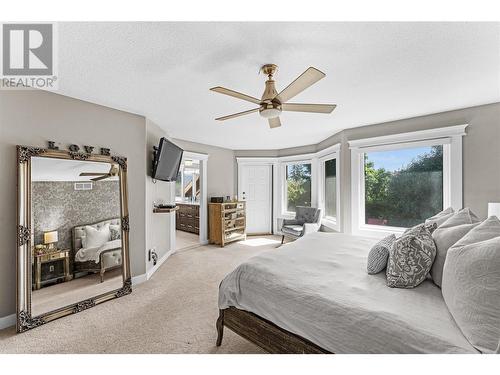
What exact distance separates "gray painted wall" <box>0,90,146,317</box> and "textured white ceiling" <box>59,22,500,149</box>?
6.8 inches

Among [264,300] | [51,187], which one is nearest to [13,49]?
[51,187]

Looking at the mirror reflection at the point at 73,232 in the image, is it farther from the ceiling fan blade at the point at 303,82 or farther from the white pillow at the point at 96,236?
the ceiling fan blade at the point at 303,82

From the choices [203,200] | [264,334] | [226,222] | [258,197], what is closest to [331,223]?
[258,197]

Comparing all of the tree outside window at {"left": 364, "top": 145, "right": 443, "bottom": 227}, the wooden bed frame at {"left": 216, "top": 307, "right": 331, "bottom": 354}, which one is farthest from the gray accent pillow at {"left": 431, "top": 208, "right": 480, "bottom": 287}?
the tree outside window at {"left": 364, "top": 145, "right": 443, "bottom": 227}

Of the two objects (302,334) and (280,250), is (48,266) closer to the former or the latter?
(280,250)

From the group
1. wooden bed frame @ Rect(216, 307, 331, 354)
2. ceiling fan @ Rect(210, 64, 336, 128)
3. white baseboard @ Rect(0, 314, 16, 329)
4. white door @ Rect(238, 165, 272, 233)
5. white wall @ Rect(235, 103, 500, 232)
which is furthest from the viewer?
white door @ Rect(238, 165, 272, 233)

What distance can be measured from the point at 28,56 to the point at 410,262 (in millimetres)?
3001

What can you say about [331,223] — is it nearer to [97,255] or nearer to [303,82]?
[303,82]

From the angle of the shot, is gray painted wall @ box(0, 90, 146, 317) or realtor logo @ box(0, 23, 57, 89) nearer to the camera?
realtor logo @ box(0, 23, 57, 89)

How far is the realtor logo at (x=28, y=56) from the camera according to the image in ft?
4.41

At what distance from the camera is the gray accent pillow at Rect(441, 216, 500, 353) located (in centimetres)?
86

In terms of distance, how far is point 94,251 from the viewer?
2471 millimetres

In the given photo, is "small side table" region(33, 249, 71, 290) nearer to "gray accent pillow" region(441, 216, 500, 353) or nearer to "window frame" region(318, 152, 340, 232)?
"gray accent pillow" region(441, 216, 500, 353)
